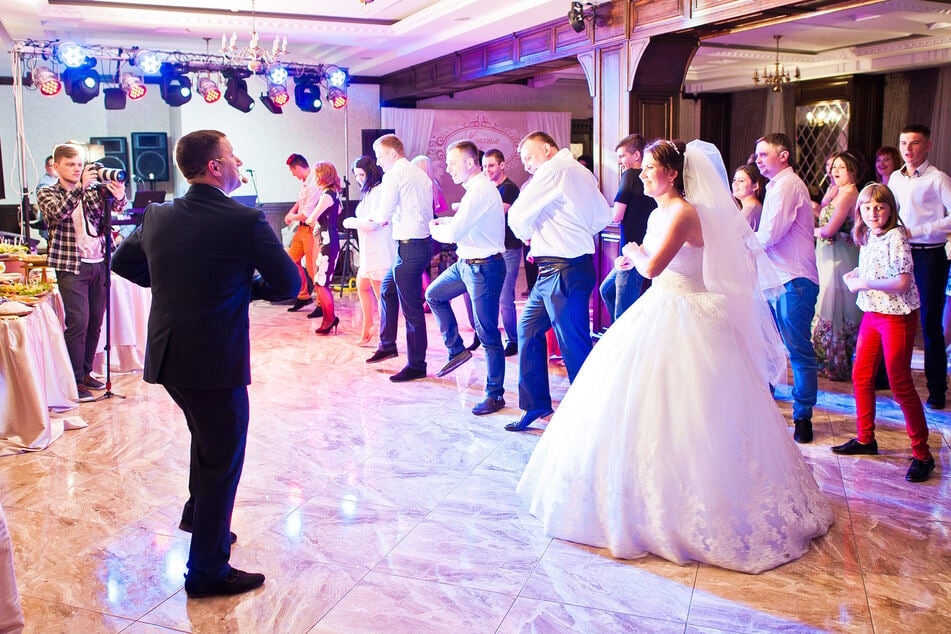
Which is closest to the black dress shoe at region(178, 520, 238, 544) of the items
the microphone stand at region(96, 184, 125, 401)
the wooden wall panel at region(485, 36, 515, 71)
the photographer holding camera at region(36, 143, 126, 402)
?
the microphone stand at region(96, 184, 125, 401)

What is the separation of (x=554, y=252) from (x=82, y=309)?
3.09 metres

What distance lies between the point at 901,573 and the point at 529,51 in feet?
22.1

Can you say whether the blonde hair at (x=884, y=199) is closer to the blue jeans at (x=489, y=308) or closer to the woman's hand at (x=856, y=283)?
the woman's hand at (x=856, y=283)

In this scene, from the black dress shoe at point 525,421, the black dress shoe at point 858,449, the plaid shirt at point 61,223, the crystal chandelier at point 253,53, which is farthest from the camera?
the crystal chandelier at point 253,53

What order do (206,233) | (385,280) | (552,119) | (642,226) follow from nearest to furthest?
(206,233) → (642,226) → (385,280) → (552,119)

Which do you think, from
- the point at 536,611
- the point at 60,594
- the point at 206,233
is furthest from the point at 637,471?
the point at 60,594

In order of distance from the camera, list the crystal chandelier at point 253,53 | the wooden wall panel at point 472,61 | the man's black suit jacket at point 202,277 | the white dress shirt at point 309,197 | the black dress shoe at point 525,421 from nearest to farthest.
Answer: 1. the man's black suit jacket at point 202,277
2. the black dress shoe at point 525,421
3. the white dress shirt at point 309,197
4. the crystal chandelier at point 253,53
5. the wooden wall panel at point 472,61

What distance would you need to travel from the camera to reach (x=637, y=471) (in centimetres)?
309

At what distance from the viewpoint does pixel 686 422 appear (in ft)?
10.2

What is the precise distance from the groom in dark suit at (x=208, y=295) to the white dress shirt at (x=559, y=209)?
6.79 feet

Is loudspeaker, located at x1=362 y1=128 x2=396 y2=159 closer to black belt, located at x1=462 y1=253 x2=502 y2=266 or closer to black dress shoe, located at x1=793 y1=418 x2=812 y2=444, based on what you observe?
black belt, located at x1=462 y1=253 x2=502 y2=266

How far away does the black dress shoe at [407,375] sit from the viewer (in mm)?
5906

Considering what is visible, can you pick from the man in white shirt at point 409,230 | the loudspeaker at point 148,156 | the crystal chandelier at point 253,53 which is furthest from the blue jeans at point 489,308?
the loudspeaker at point 148,156

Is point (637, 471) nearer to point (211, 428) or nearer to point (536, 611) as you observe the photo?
point (536, 611)
